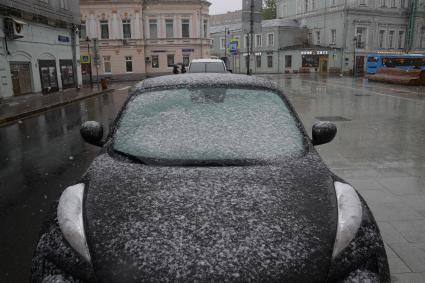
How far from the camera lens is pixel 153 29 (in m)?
48.3

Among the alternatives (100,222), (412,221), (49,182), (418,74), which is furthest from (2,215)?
(418,74)

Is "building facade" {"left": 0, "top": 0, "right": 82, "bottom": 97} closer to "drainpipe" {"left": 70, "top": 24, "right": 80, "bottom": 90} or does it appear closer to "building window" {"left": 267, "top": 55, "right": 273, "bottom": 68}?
"drainpipe" {"left": 70, "top": 24, "right": 80, "bottom": 90}

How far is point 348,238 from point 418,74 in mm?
28907

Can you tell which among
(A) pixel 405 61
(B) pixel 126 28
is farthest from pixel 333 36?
(B) pixel 126 28

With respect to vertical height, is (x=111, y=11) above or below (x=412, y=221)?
above

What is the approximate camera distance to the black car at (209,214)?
1.58 m

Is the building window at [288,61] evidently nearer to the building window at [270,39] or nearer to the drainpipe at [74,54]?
the building window at [270,39]

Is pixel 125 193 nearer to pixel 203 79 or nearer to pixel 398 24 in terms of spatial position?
pixel 203 79

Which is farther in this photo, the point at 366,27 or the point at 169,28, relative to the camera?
the point at 366,27

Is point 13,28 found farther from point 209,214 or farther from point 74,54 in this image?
point 209,214

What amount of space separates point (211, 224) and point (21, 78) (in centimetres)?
2290

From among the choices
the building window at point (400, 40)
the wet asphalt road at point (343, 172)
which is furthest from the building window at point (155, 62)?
the wet asphalt road at point (343, 172)

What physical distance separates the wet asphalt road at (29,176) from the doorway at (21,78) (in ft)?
30.8

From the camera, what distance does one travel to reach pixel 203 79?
10.9 ft
